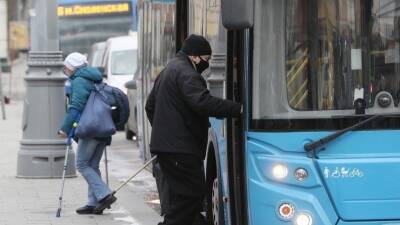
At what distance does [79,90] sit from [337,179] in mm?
3973

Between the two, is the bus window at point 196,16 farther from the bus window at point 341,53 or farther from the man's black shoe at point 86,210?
the man's black shoe at point 86,210

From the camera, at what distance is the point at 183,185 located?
6973 mm

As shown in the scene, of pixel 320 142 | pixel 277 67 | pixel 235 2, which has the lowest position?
pixel 320 142

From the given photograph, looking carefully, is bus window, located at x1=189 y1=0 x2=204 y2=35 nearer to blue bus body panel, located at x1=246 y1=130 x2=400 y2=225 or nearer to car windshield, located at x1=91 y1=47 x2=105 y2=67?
blue bus body panel, located at x1=246 y1=130 x2=400 y2=225

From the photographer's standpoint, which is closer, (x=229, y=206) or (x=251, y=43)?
(x=251, y=43)

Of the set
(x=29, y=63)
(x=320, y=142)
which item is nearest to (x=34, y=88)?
(x=29, y=63)

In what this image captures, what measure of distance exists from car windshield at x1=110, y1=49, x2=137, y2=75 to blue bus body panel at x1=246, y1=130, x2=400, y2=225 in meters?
15.2

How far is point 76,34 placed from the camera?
29.0 meters

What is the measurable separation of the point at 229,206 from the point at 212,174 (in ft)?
3.75

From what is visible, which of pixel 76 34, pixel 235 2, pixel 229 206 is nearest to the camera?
pixel 235 2

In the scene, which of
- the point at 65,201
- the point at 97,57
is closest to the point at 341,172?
the point at 65,201

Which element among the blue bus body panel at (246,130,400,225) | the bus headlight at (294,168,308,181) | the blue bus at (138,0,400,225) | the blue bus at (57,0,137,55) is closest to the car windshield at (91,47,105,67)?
the blue bus at (57,0,137,55)

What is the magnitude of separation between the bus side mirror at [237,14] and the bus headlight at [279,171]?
99 cm

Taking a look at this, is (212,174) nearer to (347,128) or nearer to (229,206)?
(229,206)
